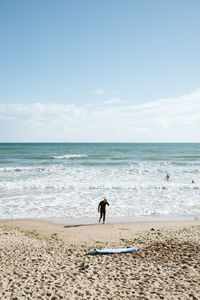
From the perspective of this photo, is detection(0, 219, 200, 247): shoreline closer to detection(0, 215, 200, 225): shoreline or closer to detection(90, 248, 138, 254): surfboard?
detection(0, 215, 200, 225): shoreline

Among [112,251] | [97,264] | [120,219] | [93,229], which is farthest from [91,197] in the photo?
[97,264]

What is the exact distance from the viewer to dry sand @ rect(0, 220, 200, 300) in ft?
21.9

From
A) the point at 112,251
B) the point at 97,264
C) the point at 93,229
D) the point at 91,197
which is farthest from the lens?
the point at 91,197

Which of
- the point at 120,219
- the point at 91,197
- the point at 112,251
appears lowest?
the point at 120,219

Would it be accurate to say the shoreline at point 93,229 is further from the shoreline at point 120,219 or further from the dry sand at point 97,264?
the shoreline at point 120,219

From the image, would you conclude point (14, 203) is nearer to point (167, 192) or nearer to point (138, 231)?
point (138, 231)

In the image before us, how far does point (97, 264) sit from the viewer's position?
8.32m

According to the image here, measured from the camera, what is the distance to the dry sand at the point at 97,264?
263 inches

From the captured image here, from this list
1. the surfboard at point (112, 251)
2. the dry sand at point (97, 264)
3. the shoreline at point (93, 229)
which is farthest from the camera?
the shoreline at point (93, 229)

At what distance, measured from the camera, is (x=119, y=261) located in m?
8.55

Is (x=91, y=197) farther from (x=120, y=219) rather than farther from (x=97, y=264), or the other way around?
(x=97, y=264)

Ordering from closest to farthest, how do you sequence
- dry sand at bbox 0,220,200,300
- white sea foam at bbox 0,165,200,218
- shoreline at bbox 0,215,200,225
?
dry sand at bbox 0,220,200,300 < shoreline at bbox 0,215,200,225 < white sea foam at bbox 0,165,200,218

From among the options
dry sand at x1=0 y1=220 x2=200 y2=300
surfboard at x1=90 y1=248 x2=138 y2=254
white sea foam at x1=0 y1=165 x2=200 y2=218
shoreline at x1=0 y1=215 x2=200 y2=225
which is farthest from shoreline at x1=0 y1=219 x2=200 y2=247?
white sea foam at x1=0 y1=165 x2=200 y2=218

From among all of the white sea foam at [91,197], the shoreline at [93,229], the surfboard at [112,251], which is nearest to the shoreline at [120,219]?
the shoreline at [93,229]
